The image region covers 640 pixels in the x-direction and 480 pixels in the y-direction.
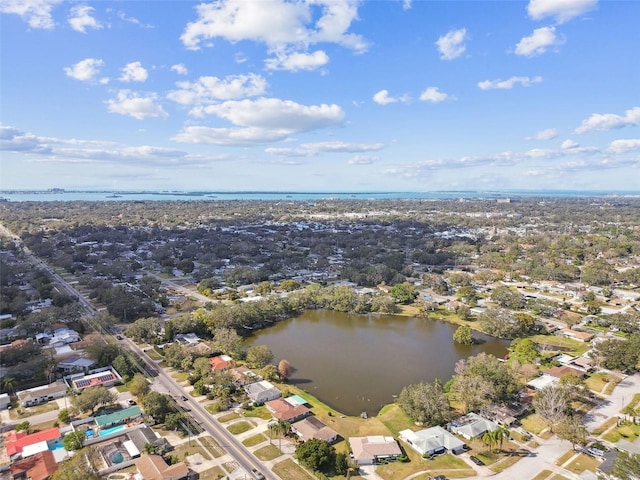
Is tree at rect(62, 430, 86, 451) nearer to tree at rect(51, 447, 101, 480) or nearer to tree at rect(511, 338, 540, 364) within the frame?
tree at rect(51, 447, 101, 480)

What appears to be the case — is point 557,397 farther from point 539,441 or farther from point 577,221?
point 577,221

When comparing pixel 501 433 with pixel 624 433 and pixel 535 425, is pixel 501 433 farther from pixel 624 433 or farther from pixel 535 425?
pixel 624 433

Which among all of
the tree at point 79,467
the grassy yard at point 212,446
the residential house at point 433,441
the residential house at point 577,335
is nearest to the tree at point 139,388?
the tree at point 79,467

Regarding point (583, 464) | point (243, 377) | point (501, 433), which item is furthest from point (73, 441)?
point (583, 464)

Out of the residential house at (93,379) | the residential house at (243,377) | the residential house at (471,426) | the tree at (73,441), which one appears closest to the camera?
the tree at (73,441)

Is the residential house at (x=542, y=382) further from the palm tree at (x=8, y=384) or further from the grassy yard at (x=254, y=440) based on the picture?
the palm tree at (x=8, y=384)
